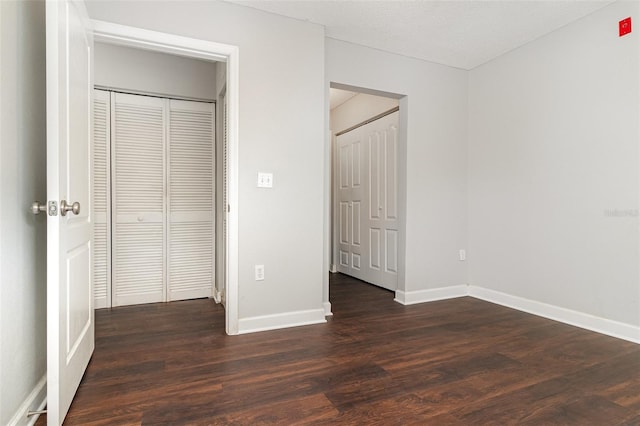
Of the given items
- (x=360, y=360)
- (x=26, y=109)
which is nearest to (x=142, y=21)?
(x=26, y=109)

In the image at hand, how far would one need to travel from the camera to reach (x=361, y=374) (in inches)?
74.6

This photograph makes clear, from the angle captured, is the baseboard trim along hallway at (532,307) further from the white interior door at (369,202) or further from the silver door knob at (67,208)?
the silver door knob at (67,208)

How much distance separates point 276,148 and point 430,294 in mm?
2228

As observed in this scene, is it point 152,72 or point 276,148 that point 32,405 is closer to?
point 276,148

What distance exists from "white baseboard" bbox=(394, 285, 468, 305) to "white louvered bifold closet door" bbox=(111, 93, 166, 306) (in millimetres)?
2446

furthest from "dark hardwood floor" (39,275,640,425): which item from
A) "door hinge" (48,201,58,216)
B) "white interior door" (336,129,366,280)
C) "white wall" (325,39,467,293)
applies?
"white interior door" (336,129,366,280)

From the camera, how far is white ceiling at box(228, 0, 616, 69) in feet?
8.40

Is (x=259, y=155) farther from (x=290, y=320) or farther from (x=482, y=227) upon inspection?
(x=482, y=227)

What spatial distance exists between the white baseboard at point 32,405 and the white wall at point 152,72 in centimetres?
266

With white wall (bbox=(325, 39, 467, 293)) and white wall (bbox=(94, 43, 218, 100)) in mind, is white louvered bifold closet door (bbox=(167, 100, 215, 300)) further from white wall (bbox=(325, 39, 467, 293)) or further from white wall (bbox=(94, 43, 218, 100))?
white wall (bbox=(325, 39, 467, 293))

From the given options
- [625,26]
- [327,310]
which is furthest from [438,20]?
[327,310]

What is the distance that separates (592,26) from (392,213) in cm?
234

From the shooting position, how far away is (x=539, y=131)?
306 centimetres

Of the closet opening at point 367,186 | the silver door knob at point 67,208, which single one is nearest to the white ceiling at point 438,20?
the closet opening at point 367,186
